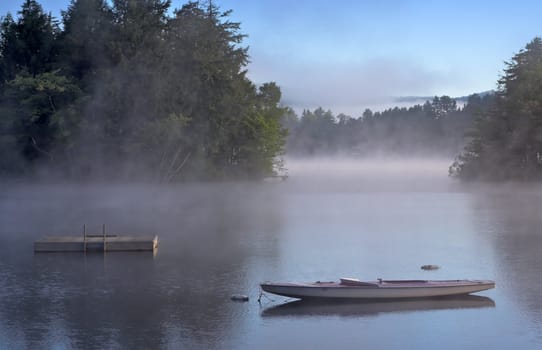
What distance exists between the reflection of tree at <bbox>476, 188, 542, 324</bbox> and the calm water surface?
6cm

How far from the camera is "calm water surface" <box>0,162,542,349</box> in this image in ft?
43.2

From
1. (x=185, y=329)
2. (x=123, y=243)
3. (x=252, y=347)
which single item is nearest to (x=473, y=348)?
(x=252, y=347)

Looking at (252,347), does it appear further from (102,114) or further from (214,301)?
(102,114)

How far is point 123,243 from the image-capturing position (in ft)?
69.8

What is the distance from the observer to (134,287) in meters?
16.7

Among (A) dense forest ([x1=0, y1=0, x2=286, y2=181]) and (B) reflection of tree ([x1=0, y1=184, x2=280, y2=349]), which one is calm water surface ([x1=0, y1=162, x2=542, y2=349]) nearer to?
(B) reflection of tree ([x1=0, y1=184, x2=280, y2=349])

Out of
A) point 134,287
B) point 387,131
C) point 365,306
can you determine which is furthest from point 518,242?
point 387,131

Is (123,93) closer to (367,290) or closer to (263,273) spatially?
(263,273)

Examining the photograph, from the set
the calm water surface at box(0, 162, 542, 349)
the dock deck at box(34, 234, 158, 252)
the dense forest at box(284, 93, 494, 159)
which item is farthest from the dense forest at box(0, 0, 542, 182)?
the dense forest at box(284, 93, 494, 159)

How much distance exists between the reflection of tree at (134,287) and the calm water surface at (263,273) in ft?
0.14

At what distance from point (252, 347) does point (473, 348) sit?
147 inches

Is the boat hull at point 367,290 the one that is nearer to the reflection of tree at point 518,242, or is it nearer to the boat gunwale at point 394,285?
the boat gunwale at point 394,285

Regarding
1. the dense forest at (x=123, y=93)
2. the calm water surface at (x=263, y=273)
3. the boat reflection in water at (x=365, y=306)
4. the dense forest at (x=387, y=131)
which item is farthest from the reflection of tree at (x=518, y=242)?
the dense forest at (x=387, y=131)

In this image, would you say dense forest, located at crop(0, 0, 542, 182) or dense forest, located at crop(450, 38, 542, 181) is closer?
dense forest, located at crop(0, 0, 542, 182)
